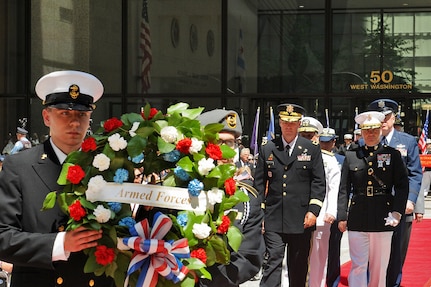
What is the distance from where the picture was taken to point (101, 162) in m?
3.09

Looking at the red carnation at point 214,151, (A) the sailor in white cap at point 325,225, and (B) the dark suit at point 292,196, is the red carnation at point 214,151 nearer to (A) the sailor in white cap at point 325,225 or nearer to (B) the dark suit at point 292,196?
(B) the dark suit at point 292,196

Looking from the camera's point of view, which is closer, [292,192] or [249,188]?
[249,188]

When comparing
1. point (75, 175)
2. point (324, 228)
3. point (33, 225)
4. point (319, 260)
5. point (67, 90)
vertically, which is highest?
point (67, 90)

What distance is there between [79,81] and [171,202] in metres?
0.86

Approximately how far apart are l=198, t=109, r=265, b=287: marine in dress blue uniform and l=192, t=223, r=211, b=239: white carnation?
0.30m

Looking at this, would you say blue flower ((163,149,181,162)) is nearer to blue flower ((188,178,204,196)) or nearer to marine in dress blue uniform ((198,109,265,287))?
blue flower ((188,178,204,196))

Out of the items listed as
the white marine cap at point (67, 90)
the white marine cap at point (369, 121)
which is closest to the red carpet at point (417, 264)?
the white marine cap at point (369, 121)

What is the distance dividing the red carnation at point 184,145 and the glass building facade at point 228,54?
18393 mm

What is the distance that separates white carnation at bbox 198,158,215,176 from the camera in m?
3.10

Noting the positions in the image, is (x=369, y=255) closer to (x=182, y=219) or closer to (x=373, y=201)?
(x=373, y=201)

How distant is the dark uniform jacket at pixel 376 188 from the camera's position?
326 inches

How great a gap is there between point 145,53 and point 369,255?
15133 mm

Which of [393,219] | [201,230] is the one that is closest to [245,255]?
[201,230]

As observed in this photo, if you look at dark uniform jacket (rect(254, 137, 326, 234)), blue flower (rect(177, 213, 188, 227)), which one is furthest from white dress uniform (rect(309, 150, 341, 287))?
blue flower (rect(177, 213, 188, 227))
